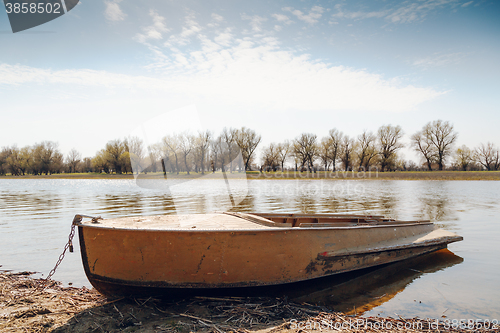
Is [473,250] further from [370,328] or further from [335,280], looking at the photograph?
[370,328]

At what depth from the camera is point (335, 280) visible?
486 centimetres

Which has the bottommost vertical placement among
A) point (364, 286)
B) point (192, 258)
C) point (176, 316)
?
point (364, 286)

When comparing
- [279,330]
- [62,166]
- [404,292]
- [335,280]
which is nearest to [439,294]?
[404,292]

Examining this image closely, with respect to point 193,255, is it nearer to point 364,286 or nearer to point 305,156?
point 364,286

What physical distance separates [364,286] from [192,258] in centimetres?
311

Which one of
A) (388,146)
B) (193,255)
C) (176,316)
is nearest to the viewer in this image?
(176,316)

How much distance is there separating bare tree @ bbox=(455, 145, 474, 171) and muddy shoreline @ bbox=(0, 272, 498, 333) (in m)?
71.9

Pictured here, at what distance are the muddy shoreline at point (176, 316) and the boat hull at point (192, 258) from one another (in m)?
0.23

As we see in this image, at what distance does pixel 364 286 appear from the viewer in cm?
475

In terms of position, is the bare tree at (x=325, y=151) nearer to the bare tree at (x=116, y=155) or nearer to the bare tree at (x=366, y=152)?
the bare tree at (x=366, y=152)

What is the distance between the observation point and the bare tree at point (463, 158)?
2373 inches

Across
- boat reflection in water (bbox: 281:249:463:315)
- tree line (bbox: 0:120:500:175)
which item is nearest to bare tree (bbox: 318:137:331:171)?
tree line (bbox: 0:120:500:175)

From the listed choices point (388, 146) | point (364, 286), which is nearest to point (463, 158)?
point (388, 146)

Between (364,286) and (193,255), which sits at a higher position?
(193,255)
